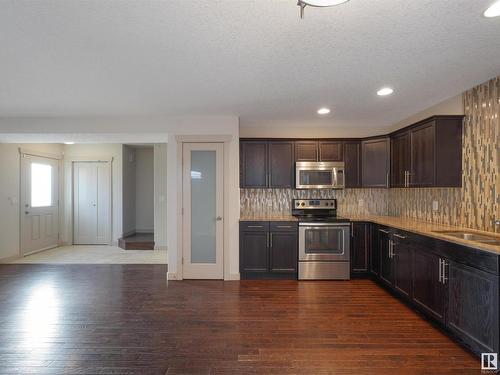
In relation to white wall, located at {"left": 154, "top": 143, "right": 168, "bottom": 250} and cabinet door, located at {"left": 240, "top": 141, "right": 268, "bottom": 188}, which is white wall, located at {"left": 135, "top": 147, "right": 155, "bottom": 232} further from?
cabinet door, located at {"left": 240, "top": 141, "right": 268, "bottom": 188}

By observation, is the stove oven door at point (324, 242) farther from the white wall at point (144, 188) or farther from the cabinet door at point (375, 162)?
the white wall at point (144, 188)

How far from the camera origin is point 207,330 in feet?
9.43

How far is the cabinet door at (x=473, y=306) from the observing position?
221cm

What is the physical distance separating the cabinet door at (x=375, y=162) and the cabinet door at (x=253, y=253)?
1.98m

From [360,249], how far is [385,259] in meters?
0.52

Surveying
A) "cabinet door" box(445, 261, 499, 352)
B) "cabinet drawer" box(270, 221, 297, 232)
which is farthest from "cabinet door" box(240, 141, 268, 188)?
"cabinet door" box(445, 261, 499, 352)

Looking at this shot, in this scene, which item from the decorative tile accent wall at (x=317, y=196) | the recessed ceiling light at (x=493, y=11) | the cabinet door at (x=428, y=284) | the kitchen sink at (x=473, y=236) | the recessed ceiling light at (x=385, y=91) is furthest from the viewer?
the decorative tile accent wall at (x=317, y=196)

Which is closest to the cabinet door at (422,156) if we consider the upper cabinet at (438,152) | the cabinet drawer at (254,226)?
the upper cabinet at (438,152)

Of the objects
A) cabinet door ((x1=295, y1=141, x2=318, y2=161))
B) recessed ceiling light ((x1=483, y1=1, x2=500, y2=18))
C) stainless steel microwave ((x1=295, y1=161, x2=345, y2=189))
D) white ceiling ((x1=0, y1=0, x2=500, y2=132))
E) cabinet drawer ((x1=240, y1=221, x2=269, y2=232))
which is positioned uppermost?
white ceiling ((x1=0, y1=0, x2=500, y2=132))

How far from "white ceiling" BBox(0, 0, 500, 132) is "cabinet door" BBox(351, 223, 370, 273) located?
1810 millimetres

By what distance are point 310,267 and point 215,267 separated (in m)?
1.43

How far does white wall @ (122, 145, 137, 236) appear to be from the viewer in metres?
7.31

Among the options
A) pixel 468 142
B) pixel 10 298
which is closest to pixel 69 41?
pixel 10 298

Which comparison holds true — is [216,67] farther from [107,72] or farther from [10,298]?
[10,298]
